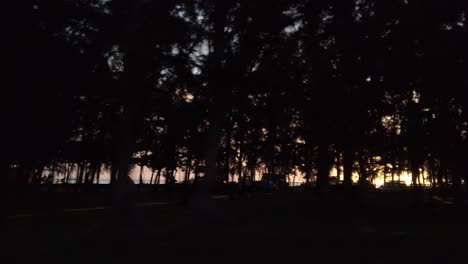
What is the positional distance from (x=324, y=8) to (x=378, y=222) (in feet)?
23.5

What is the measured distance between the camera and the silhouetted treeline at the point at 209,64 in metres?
14.3

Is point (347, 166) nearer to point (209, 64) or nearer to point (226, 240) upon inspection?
point (209, 64)

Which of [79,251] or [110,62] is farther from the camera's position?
[110,62]

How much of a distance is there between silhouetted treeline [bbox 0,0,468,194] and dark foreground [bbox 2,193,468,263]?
2.02 meters

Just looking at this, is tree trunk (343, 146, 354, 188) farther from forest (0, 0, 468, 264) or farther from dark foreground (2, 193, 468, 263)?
dark foreground (2, 193, 468, 263)

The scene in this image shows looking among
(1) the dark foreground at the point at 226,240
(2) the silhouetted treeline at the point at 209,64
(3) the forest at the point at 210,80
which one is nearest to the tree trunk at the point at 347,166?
(3) the forest at the point at 210,80

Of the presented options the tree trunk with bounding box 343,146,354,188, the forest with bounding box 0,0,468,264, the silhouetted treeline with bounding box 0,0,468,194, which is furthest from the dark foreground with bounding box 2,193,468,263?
the tree trunk with bounding box 343,146,354,188

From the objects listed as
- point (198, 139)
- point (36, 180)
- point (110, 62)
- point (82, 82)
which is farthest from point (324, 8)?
point (36, 180)

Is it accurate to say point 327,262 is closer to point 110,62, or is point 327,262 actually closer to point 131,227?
point 131,227

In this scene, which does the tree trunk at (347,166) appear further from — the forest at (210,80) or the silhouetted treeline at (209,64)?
the silhouetted treeline at (209,64)

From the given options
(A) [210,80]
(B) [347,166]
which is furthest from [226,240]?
(B) [347,166]

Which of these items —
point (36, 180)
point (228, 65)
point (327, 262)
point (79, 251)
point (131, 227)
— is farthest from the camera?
point (36, 180)

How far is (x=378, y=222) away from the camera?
17.0m

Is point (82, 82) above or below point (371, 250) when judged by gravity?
above
